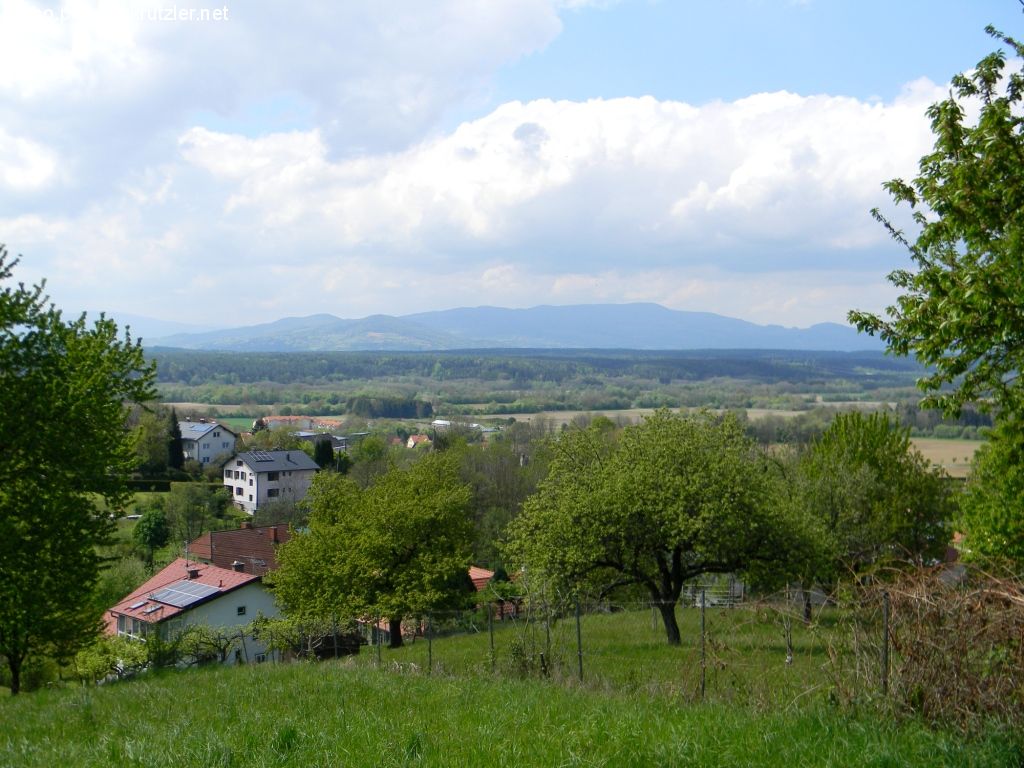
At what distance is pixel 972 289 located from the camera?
897cm

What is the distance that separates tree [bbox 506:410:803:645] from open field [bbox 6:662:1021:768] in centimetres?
1027

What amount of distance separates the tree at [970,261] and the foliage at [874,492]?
19014mm

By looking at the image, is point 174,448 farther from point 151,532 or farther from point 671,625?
point 671,625

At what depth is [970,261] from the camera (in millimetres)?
11164

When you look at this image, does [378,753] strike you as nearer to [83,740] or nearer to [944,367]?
[83,740]

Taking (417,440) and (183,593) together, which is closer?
(183,593)

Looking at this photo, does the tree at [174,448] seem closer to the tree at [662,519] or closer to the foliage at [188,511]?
the foliage at [188,511]

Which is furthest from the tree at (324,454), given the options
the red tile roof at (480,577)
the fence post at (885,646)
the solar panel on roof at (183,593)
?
the fence post at (885,646)

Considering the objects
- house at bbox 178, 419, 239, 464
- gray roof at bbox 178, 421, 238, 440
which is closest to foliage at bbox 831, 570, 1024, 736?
house at bbox 178, 419, 239, 464

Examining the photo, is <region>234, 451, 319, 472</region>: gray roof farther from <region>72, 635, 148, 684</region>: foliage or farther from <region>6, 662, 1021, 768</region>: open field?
<region>6, 662, 1021, 768</region>: open field

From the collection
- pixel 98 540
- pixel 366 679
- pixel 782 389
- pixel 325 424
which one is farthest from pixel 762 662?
pixel 782 389

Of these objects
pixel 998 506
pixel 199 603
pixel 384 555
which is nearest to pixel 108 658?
pixel 384 555

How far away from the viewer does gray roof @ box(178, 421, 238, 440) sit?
105344 mm

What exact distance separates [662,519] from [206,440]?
315 ft
